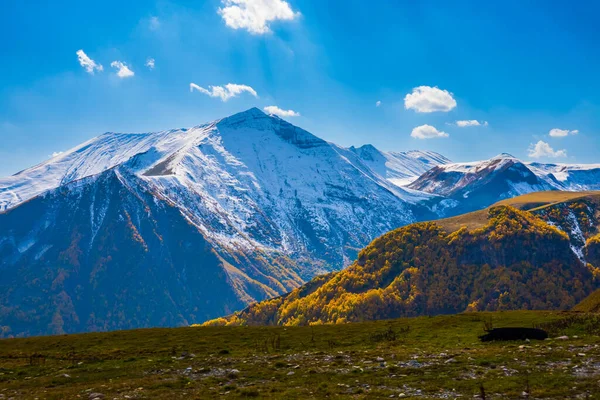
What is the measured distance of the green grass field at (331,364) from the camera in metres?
29.0

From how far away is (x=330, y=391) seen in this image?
29.2 m

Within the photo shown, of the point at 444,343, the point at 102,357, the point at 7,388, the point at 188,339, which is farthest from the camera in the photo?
the point at 188,339

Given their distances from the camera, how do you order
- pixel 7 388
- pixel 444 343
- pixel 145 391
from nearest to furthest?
pixel 145 391 < pixel 7 388 < pixel 444 343

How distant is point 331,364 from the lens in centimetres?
3806

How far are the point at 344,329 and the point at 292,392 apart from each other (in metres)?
34.7

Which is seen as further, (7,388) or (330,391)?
(7,388)

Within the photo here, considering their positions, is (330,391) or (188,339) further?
(188,339)

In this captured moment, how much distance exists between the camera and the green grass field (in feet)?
95.3

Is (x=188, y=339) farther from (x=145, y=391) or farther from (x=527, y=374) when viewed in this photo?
(x=527, y=374)

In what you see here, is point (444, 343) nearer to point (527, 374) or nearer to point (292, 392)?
point (527, 374)

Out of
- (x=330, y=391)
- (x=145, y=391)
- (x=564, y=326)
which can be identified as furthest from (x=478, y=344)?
(x=145, y=391)

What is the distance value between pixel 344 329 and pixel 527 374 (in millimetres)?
34821

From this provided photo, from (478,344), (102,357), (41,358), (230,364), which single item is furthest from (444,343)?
(41,358)

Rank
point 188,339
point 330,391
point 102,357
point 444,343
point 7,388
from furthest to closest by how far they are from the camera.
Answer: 1. point 188,339
2. point 102,357
3. point 444,343
4. point 7,388
5. point 330,391
